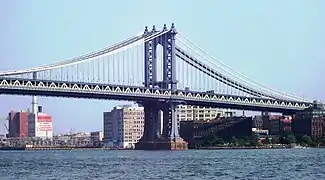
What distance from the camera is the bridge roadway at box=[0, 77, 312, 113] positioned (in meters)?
85.1

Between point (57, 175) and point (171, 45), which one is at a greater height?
point (171, 45)

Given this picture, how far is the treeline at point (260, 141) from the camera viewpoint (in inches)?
4705

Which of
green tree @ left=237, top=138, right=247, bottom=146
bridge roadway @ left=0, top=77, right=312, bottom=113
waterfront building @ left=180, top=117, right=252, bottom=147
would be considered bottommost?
green tree @ left=237, top=138, right=247, bottom=146

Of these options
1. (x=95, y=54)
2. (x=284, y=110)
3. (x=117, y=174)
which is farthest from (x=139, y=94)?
(x=117, y=174)

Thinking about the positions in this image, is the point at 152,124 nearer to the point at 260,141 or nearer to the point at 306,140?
the point at 306,140

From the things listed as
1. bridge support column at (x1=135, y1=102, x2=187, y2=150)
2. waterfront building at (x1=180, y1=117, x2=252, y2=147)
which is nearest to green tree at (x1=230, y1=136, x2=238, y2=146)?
Result: waterfront building at (x1=180, y1=117, x2=252, y2=147)

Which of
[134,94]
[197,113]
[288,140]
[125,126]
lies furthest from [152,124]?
[125,126]

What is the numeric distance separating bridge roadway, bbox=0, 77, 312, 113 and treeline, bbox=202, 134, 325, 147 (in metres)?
4.30

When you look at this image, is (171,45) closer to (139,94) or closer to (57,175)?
(139,94)

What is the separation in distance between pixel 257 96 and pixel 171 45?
14.1 meters

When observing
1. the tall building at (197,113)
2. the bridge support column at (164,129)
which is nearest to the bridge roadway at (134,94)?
the bridge support column at (164,129)

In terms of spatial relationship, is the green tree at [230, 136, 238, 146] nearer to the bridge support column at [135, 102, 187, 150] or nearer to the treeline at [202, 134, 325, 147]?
the treeline at [202, 134, 325, 147]

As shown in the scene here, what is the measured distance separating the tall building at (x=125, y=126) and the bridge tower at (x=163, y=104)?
68704 millimetres

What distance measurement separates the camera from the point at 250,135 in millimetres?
126000
